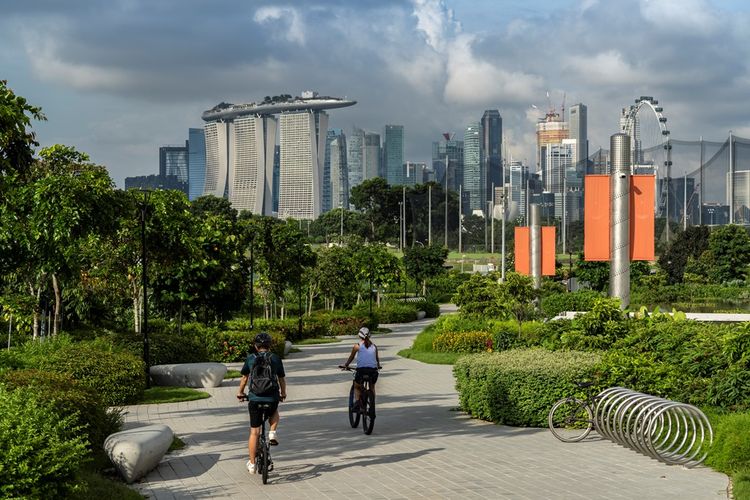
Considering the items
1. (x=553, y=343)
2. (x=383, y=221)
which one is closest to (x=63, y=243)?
(x=553, y=343)

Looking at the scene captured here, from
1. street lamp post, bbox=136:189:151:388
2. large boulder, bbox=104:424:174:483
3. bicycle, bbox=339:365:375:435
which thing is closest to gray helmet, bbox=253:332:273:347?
large boulder, bbox=104:424:174:483

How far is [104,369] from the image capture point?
15828 millimetres

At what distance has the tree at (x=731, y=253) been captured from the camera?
192 ft

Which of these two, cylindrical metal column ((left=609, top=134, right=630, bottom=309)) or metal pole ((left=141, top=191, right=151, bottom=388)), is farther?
cylindrical metal column ((left=609, top=134, right=630, bottom=309))

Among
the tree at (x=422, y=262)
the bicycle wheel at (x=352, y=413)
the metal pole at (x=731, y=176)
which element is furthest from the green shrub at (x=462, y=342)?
the metal pole at (x=731, y=176)

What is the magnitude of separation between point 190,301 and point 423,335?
25.6 ft

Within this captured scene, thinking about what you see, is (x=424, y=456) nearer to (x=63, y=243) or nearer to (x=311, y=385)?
(x=63, y=243)

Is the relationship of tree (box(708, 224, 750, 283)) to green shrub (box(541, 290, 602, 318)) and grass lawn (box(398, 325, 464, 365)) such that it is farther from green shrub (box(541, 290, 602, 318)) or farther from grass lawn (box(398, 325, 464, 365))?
grass lawn (box(398, 325, 464, 365))

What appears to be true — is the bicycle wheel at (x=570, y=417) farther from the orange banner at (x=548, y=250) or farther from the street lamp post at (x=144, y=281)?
the orange banner at (x=548, y=250)

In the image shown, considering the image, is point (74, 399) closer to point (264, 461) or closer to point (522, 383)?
point (264, 461)

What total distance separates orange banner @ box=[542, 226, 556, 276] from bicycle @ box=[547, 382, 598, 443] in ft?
81.6

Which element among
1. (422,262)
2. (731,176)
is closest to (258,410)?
(422,262)

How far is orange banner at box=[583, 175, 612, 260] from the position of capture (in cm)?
2478

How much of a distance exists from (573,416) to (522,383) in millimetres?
920
